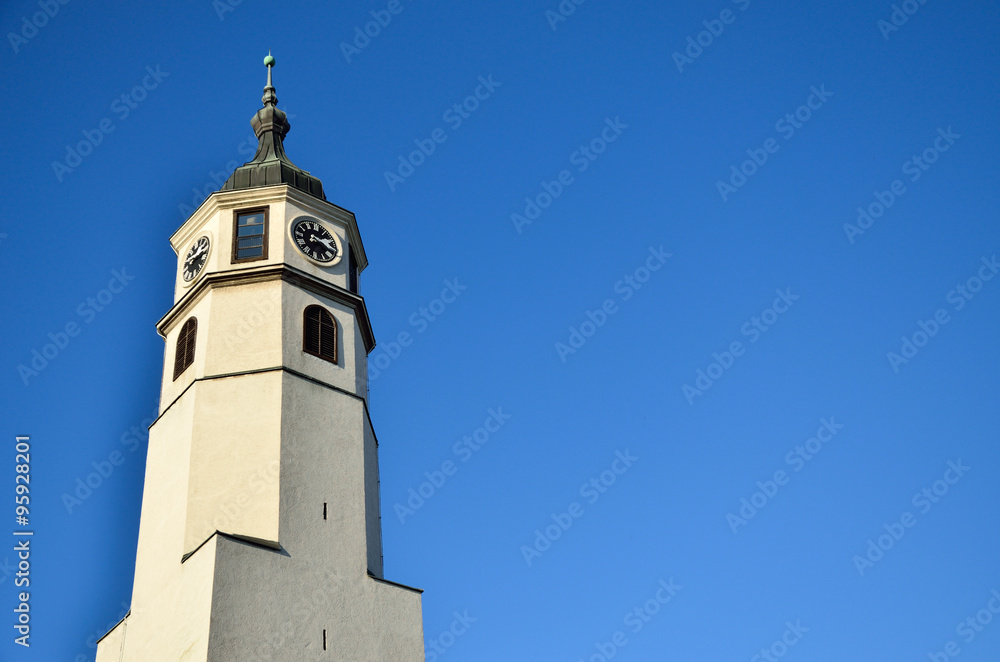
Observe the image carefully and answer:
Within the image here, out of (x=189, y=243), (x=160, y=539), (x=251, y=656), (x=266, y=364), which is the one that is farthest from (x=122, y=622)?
(x=189, y=243)

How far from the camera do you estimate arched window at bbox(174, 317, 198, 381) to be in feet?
105

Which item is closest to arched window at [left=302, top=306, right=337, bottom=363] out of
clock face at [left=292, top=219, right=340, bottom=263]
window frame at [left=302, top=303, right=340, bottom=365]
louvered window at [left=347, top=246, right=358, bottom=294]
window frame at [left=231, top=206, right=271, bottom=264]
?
window frame at [left=302, top=303, right=340, bottom=365]

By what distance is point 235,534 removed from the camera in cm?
2791

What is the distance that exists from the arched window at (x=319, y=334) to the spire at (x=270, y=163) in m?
4.62

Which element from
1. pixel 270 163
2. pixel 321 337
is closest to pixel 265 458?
pixel 321 337

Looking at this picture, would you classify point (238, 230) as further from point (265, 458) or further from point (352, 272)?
point (265, 458)

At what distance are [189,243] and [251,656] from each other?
1409cm

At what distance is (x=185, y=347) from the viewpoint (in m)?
32.5

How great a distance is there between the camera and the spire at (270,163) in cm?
3603

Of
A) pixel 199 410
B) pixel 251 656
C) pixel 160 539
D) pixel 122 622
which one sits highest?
pixel 199 410

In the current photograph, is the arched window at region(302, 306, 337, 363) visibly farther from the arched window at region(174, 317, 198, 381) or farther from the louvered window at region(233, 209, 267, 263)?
the arched window at region(174, 317, 198, 381)

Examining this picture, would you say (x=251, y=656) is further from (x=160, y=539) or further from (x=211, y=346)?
(x=211, y=346)

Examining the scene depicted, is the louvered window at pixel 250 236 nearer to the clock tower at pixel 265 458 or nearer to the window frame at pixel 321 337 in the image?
the clock tower at pixel 265 458

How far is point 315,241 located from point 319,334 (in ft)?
11.0
